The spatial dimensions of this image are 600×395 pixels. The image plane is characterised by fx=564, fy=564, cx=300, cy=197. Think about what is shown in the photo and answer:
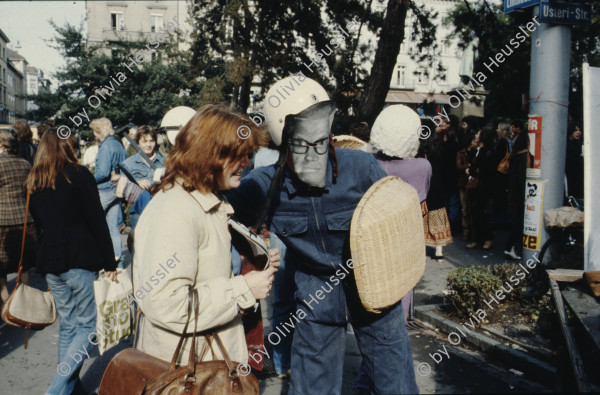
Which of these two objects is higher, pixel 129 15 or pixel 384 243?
pixel 129 15

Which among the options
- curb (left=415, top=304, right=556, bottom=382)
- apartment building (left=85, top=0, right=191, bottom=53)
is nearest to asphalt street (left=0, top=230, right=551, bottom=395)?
curb (left=415, top=304, right=556, bottom=382)

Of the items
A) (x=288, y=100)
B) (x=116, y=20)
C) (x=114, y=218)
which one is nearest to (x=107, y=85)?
(x=116, y=20)

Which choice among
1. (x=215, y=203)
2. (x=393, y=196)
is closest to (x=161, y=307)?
(x=215, y=203)

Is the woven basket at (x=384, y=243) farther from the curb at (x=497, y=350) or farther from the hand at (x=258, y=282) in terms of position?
the curb at (x=497, y=350)

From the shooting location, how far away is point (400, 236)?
2.34 m

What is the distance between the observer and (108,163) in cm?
714

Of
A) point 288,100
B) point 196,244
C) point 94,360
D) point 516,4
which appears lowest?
point 94,360

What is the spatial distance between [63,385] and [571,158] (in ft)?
25.6

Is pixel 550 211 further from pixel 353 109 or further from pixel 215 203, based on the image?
pixel 353 109

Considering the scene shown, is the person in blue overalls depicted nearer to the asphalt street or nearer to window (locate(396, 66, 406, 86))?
the asphalt street

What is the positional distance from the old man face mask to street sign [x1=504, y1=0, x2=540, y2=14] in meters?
3.81

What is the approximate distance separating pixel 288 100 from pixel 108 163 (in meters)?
5.24

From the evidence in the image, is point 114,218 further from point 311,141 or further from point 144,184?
point 311,141

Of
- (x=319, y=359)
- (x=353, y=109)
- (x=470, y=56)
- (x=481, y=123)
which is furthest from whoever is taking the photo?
(x=353, y=109)
